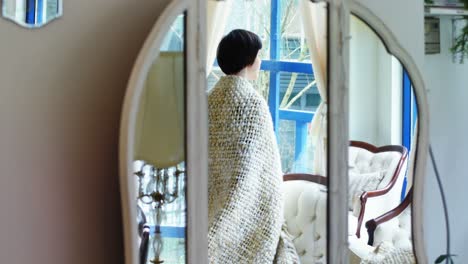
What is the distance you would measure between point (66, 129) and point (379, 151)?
2.44ft

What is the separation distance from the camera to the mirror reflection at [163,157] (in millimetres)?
1221

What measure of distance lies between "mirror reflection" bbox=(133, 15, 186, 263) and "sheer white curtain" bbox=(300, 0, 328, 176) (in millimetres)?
309

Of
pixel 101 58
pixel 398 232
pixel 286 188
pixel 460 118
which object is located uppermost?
pixel 101 58

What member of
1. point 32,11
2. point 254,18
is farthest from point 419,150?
point 32,11

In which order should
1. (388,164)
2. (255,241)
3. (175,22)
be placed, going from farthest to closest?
1. (388,164)
2. (255,241)
3. (175,22)

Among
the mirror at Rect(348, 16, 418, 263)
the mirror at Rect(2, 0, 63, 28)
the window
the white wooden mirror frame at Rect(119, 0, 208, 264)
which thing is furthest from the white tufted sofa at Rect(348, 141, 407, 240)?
the mirror at Rect(2, 0, 63, 28)

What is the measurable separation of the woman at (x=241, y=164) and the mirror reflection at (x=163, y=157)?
73 millimetres

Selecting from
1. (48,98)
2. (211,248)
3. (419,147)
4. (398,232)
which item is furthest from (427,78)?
(48,98)

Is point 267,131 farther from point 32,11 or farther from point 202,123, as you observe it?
point 32,11

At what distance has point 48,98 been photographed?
49.7 inches

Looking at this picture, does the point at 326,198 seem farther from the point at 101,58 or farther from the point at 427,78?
the point at 427,78

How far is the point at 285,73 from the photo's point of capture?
1.33 meters

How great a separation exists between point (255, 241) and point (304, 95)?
35 cm

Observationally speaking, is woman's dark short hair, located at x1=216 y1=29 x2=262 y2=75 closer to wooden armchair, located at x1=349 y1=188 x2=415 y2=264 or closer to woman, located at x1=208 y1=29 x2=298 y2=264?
woman, located at x1=208 y1=29 x2=298 y2=264
